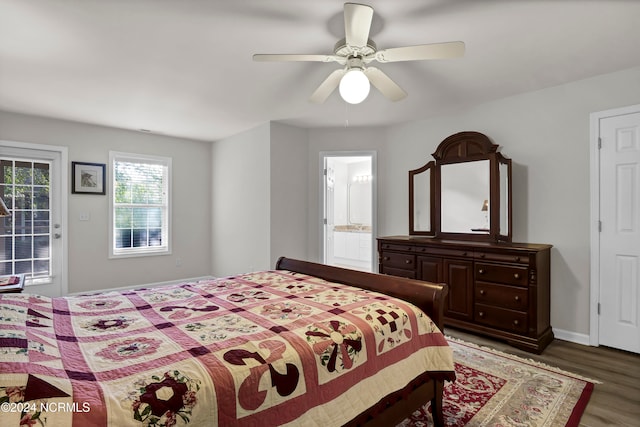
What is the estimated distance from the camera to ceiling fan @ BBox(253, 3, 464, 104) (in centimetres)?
185

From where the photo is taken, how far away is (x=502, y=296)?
312cm

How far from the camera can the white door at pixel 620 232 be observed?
2865mm

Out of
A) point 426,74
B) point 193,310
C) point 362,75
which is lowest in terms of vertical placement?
point 193,310

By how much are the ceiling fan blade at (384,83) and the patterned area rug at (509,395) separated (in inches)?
85.8

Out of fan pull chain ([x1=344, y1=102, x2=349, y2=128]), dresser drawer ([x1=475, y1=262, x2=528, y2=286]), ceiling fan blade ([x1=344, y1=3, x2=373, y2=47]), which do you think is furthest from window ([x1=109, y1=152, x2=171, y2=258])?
dresser drawer ([x1=475, y1=262, x2=528, y2=286])

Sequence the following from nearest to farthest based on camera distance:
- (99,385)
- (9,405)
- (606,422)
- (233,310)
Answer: (9,405), (99,385), (233,310), (606,422)

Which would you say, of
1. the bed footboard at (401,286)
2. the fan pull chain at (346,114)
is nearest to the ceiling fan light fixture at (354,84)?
the bed footboard at (401,286)

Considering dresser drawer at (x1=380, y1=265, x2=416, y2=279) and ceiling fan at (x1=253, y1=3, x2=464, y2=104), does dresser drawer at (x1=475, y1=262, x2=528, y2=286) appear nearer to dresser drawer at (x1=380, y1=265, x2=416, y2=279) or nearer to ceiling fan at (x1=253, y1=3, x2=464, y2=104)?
dresser drawer at (x1=380, y1=265, x2=416, y2=279)

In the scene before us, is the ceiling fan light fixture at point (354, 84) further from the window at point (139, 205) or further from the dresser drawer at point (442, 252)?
the window at point (139, 205)

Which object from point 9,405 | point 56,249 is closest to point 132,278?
point 56,249

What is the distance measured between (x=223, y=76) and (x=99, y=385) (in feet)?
8.94

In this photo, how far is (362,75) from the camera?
2.13 meters

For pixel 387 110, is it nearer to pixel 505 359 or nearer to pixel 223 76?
pixel 223 76

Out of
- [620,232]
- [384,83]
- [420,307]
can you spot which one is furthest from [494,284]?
[384,83]
